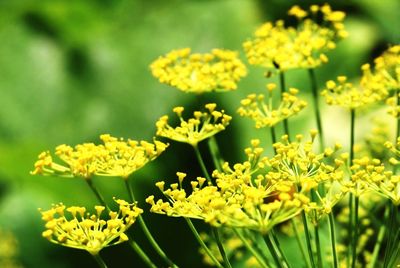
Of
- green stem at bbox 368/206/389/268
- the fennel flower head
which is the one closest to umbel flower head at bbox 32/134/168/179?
the fennel flower head

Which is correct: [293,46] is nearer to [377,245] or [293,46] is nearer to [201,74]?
[201,74]

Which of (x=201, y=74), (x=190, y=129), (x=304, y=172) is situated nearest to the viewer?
(x=304, y=172)

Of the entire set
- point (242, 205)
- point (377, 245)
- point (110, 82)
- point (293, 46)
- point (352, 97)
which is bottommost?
point (377, 245)

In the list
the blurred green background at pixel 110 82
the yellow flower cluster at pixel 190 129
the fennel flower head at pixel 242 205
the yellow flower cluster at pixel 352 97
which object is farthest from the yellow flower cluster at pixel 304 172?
the blurred green background at pixel 110 82

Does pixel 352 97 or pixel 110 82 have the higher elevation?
pixel 110 82

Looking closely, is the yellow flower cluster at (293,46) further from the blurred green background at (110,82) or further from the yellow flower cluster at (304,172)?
the blurred green background at (110,82)

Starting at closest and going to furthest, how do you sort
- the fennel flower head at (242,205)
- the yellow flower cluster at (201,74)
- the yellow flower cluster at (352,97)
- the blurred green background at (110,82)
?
the fennel flower head at (242,205) → the yellow flower cluster at (352,97) → the yellow flower cluster at (201,74) → the blurred green background at (110,82)

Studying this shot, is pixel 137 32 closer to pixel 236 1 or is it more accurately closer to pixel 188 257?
pixel 236 1

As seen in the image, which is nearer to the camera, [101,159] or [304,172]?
[304,172]

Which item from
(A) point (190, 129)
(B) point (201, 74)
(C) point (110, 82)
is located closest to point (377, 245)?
(A) point (190, 129)
